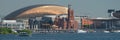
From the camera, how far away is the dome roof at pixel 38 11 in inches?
6708

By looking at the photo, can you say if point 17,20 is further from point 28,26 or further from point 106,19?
point 106,19

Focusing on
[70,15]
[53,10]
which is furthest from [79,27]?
[53,10]

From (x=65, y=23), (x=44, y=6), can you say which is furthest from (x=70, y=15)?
(x=44, y=6)

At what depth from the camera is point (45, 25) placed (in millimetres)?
164500

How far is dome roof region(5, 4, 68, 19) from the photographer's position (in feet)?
559

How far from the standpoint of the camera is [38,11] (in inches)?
6747

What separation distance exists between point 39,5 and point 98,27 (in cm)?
1788

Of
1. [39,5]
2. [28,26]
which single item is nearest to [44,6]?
[39,5]

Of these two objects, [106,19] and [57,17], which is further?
[106,19]

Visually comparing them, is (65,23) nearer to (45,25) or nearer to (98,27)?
(45,25)

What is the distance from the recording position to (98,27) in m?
175

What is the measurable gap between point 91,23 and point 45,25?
53.8 ft

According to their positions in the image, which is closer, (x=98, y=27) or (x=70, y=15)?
(x=70, y=15)

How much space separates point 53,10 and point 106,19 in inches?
644
